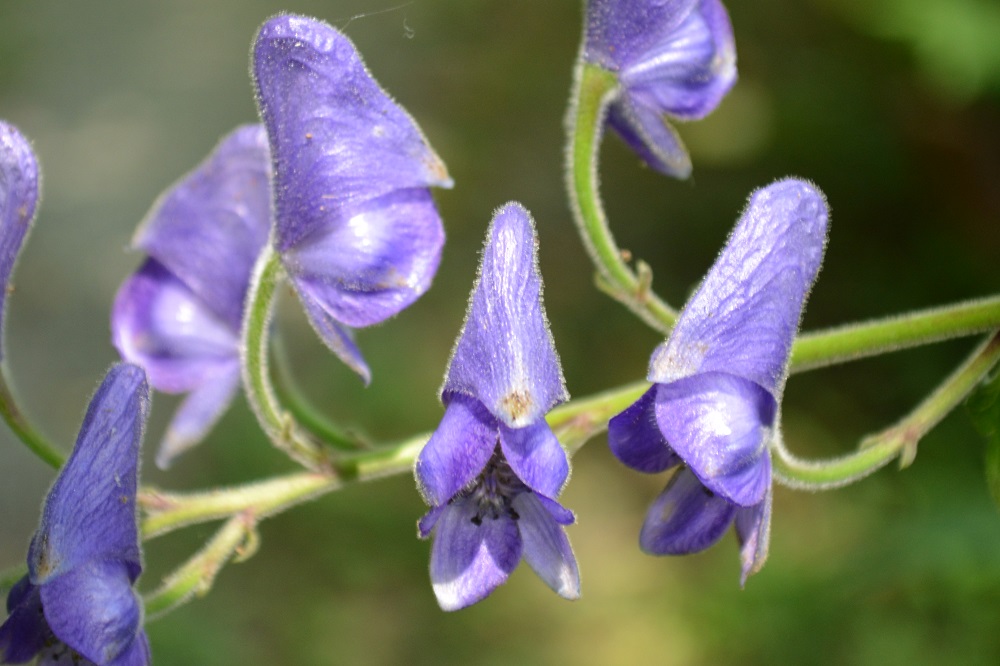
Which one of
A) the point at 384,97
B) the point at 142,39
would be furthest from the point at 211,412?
the point at 142,39

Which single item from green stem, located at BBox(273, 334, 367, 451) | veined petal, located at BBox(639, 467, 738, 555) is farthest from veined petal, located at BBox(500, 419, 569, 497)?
green stem, located at BBox(273, 334, 367, 451)

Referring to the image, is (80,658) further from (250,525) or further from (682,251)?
(682,251)

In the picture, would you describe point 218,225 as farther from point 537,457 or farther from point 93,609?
point 537,457

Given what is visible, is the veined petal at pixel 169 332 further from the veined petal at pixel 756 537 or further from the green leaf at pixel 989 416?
the green leaf at pixel 989 416

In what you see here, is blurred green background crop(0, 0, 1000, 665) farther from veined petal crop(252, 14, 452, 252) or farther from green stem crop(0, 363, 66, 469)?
green stem crop(0, 363, 66, 469)

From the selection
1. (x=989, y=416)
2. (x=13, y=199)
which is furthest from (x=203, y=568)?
(x=989, y=416)

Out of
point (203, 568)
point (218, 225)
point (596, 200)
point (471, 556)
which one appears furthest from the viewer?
point (218, 225)
